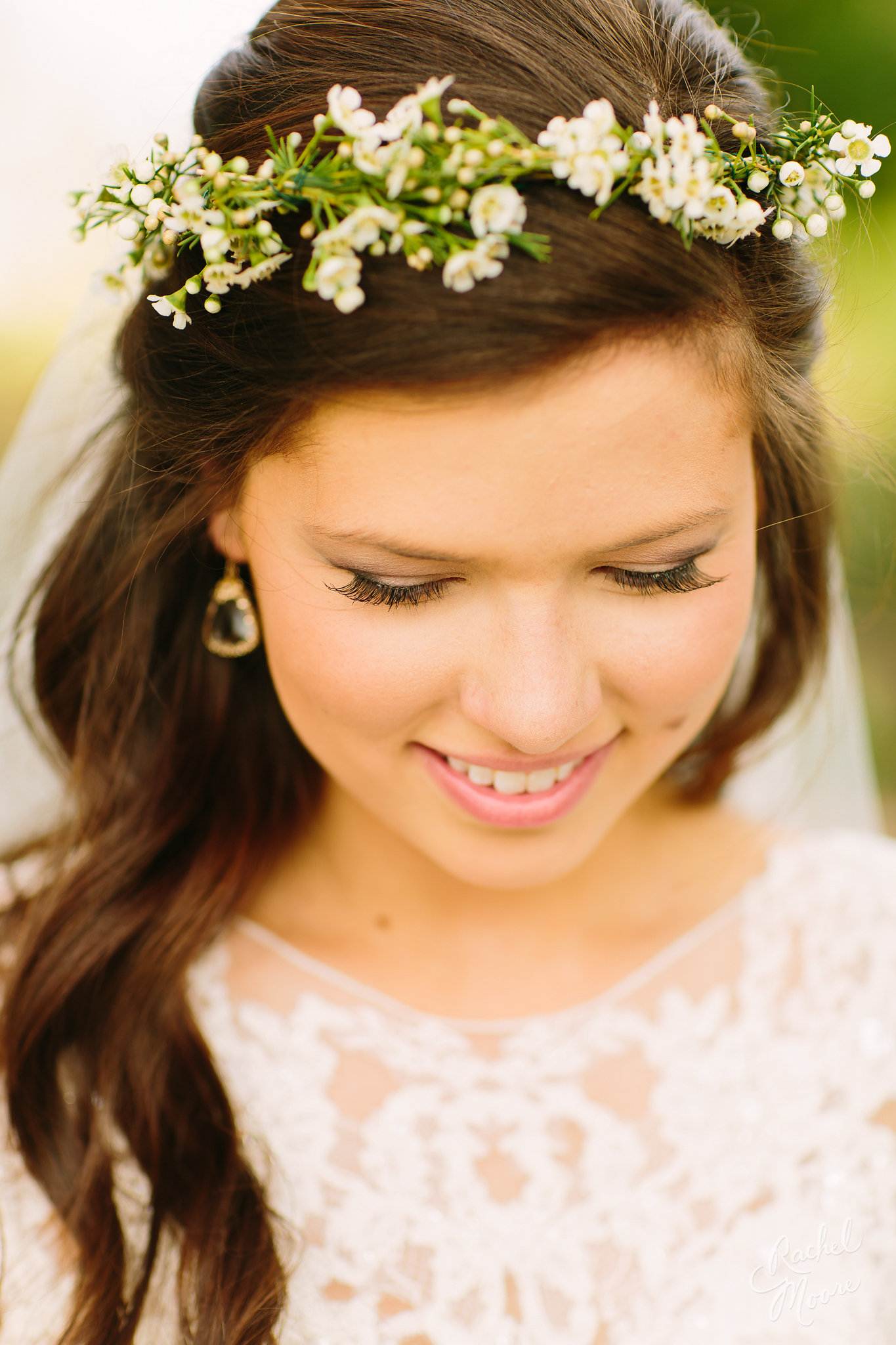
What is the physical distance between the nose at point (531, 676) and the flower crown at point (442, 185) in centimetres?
38

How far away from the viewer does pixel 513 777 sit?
4.83 ft

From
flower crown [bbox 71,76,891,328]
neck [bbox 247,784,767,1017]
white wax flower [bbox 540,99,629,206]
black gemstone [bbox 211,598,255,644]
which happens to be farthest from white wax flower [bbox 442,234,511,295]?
neck [bbox 247,784,767,1017]

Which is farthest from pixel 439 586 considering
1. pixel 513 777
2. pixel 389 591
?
pixel 513 777

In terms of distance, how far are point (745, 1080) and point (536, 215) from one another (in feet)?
4.72

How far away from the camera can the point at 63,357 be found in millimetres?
1934

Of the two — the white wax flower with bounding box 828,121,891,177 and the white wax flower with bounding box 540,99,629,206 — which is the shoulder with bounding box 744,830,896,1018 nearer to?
the white wax flower with bounding box 828,121,891,177

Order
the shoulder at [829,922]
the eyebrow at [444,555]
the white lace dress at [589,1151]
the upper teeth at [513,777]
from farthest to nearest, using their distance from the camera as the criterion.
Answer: the shoulder at [829,922]
the white lace dress at [589,1151]
the upper teeth at [513,777]
the eyebrow at [444,555]

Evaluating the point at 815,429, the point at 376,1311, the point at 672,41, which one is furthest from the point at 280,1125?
the point at 672,41

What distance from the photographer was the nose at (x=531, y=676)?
1243 millimetres

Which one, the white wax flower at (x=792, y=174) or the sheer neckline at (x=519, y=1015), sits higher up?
the white wax flower at (x=792, y=174)

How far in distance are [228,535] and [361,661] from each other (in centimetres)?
36

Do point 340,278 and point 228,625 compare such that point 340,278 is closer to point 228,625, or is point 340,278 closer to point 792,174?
point 792,174

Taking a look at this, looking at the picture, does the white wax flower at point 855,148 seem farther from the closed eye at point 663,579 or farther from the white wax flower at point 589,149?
the closed eye at point 663,579
